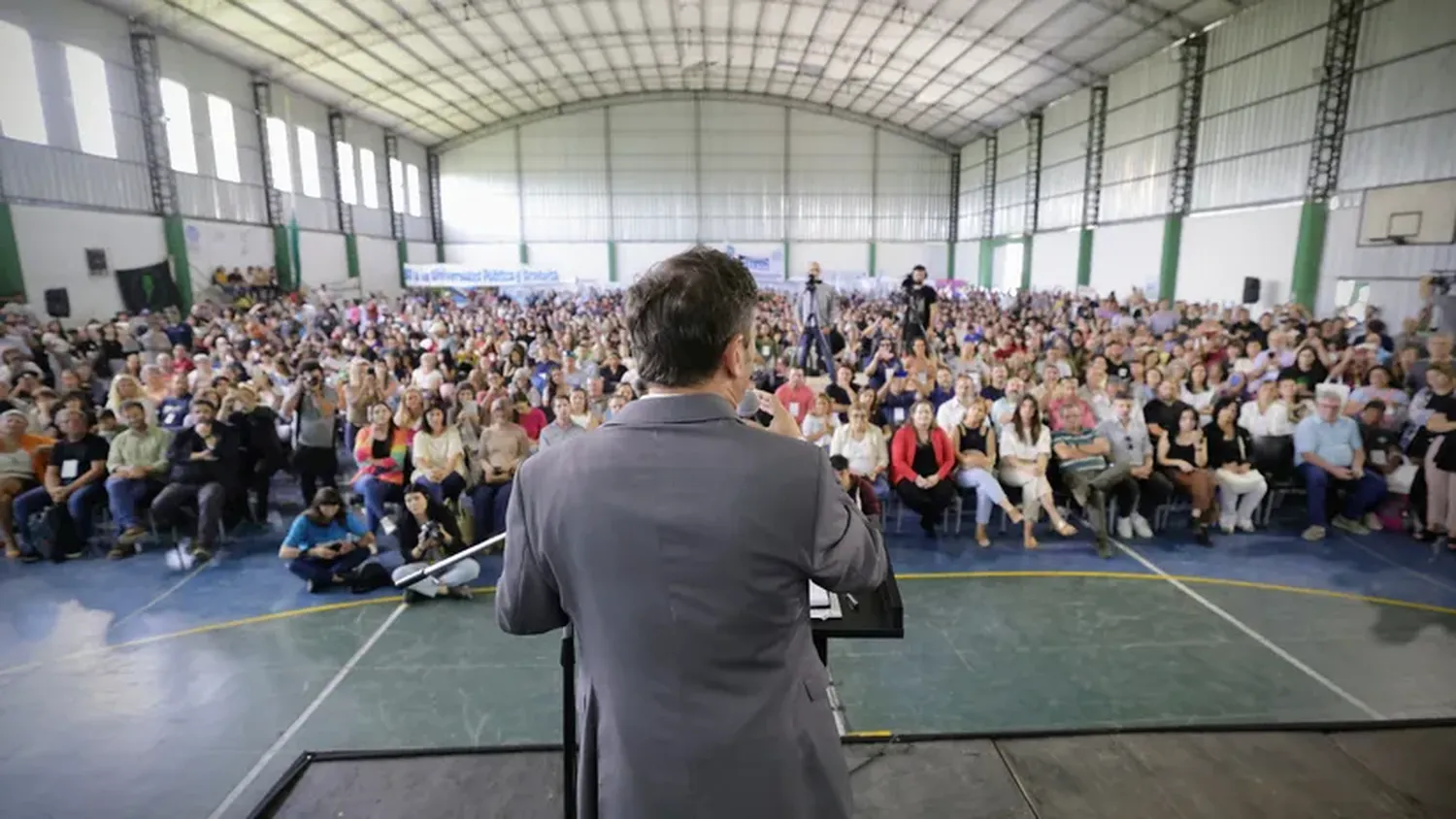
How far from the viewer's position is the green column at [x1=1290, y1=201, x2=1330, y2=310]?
1320cm

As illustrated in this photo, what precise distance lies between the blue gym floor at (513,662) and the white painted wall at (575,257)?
25363 millimetres

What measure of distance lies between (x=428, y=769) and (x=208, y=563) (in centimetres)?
362

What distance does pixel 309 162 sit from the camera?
71.0 ft

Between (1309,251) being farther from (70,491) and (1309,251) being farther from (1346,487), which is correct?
(70,491)

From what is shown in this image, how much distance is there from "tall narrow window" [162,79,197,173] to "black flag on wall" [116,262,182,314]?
2381 mm

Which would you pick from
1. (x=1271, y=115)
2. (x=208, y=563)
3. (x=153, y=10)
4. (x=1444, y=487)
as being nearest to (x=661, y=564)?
(x=208, y=563)

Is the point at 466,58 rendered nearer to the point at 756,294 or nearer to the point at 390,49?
the point at 390,49

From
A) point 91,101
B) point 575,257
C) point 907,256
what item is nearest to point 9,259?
point 91,101

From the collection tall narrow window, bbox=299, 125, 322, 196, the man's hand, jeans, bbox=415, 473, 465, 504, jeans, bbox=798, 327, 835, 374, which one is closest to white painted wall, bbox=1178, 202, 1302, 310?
jeans, bbox=798, 327, 835, 374

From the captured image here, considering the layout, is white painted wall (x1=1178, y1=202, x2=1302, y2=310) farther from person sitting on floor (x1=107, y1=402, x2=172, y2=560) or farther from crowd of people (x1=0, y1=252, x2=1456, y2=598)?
person sitting on floor (x1=107, y1=402, x2=172, y2=560)

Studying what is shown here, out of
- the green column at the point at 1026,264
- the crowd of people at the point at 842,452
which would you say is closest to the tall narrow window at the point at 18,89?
the crowd of people at the point at 842,452

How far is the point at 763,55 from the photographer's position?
23.8 m

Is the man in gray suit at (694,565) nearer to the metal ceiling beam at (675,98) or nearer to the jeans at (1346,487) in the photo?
the jeans at (1346,487)

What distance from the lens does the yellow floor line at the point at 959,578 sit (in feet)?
14.1
